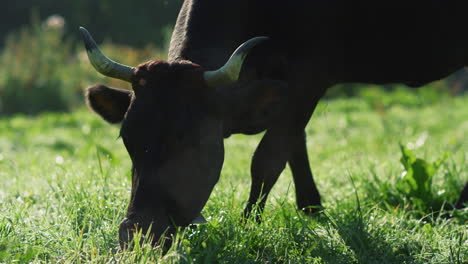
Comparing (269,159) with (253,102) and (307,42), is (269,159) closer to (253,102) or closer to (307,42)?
(253,102)

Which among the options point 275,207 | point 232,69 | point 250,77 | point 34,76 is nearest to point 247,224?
point 275,207

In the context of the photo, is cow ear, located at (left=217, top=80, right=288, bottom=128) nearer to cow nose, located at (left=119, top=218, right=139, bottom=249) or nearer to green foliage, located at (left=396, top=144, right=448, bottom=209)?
cow nose, located at (left=119, top=218, right=139, bottom=249)

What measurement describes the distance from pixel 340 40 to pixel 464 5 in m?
0.88

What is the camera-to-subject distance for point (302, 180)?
4.22 meters

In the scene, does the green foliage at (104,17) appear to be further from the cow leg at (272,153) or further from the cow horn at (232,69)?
the cow horn at (232,69)

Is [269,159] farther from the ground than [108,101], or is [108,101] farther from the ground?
[108,101]

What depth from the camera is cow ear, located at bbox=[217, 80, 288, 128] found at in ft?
10.5

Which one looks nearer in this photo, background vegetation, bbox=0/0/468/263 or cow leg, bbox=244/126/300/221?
background vegetation, bbox=0/0/468/263

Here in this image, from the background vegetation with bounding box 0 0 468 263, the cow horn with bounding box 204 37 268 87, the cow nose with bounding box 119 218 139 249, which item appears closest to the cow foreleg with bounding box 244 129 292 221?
the background vegetation with bounding box 0 0 468 263

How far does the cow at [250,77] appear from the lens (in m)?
2.81

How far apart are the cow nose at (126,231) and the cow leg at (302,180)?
178 centimetres

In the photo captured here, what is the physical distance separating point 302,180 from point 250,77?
1.05 metres

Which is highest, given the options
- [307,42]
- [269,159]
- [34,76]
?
[307,42]

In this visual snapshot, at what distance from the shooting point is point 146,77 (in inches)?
116
